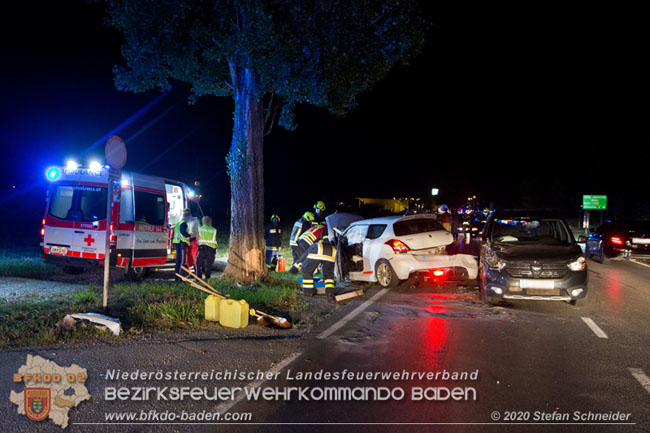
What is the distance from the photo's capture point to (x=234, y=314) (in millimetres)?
7328

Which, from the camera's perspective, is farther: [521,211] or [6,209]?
[6,209]

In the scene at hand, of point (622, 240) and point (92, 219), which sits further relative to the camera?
point (622, 240)

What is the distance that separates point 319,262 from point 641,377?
5704 mm

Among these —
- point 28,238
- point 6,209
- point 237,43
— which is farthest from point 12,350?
point 6,209

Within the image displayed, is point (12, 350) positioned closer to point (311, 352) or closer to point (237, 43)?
point (311, 352)

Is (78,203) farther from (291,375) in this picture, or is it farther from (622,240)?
(622,240)

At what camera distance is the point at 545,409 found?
457cm

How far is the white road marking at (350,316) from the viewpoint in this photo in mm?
7318

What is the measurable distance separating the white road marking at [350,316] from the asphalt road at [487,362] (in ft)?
0.32

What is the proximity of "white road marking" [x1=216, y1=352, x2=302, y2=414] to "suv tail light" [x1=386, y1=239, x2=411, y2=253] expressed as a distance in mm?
4901

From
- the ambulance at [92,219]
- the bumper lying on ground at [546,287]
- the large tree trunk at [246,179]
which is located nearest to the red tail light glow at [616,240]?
the bumper lying on ground at [546,287]

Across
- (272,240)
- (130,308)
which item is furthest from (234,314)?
(272,240)

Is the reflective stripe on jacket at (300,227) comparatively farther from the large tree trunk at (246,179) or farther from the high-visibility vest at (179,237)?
the high-visibility vest at (179,237)

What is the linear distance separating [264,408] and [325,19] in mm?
8273
